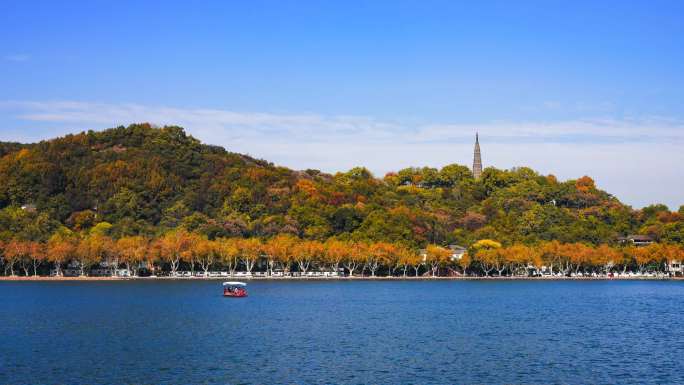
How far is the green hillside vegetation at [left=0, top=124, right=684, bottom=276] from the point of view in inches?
5276

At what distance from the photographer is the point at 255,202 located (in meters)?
151

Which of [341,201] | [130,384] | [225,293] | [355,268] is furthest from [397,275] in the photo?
[130,384]

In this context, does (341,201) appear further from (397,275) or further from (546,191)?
(546,191)

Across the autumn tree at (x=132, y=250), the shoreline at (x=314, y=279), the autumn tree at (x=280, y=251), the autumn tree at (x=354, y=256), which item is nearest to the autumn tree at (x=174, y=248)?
the autumn tree at (x=132, y=250)

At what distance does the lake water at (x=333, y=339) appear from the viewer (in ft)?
121

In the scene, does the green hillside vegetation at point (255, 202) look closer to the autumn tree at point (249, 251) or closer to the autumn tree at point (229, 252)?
the autumn tree at point (229, 252)

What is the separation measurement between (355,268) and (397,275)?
7.04 meters

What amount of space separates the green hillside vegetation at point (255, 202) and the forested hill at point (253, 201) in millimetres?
253

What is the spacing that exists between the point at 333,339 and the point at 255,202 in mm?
104440

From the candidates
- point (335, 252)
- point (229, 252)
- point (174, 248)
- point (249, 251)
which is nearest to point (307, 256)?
point (335, 252)

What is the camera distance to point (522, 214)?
156 m

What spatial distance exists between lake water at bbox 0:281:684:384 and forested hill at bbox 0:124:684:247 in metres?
52.2

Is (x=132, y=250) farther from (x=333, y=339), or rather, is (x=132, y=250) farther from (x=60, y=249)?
(x=333, y=339)

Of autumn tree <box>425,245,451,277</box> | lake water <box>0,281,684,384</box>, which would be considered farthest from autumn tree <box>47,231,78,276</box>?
autumn tree <box>425,245,451,277</box>
